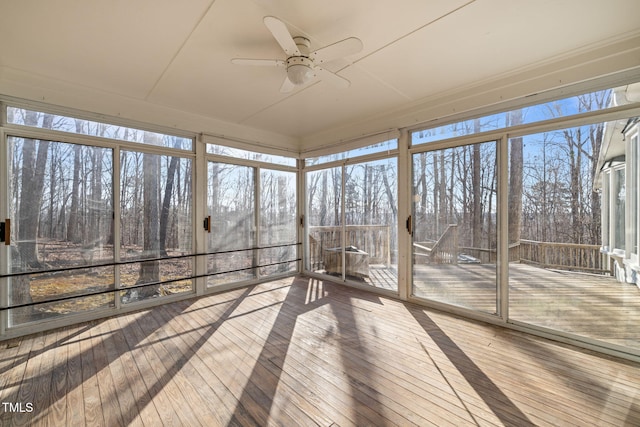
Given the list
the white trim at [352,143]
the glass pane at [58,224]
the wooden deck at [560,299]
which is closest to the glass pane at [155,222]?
the glass pane at [58,224]

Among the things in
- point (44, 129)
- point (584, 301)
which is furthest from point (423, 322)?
point (44, 129)

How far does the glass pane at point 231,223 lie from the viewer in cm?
403

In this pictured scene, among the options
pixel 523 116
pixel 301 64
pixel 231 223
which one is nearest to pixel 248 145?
pixel 231 223

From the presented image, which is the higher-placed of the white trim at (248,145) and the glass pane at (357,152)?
the white trim at (248,145)

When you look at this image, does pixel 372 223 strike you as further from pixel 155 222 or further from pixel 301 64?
pixel 155 222

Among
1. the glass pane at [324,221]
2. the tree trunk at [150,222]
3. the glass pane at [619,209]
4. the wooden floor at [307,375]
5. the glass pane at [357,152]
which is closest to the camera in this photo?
the wooden floor at [307,375]

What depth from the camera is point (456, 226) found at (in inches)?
125

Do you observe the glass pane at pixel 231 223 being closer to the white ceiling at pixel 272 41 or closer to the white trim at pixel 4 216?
the white ceiling at pixel 272 41

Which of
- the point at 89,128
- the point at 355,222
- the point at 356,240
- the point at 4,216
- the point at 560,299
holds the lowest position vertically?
the point at 560,299

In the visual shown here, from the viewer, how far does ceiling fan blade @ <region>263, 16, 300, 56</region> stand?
1.62 meters

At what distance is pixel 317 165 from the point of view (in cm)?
490

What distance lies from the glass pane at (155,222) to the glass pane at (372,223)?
8.06 ft

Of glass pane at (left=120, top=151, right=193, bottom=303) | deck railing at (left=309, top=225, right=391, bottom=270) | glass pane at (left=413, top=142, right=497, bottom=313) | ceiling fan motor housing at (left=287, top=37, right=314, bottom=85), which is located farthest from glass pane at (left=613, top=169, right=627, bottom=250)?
glass pane at (left=120, top=151, right=193, bottom=303)

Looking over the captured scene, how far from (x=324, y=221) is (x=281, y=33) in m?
3.38
